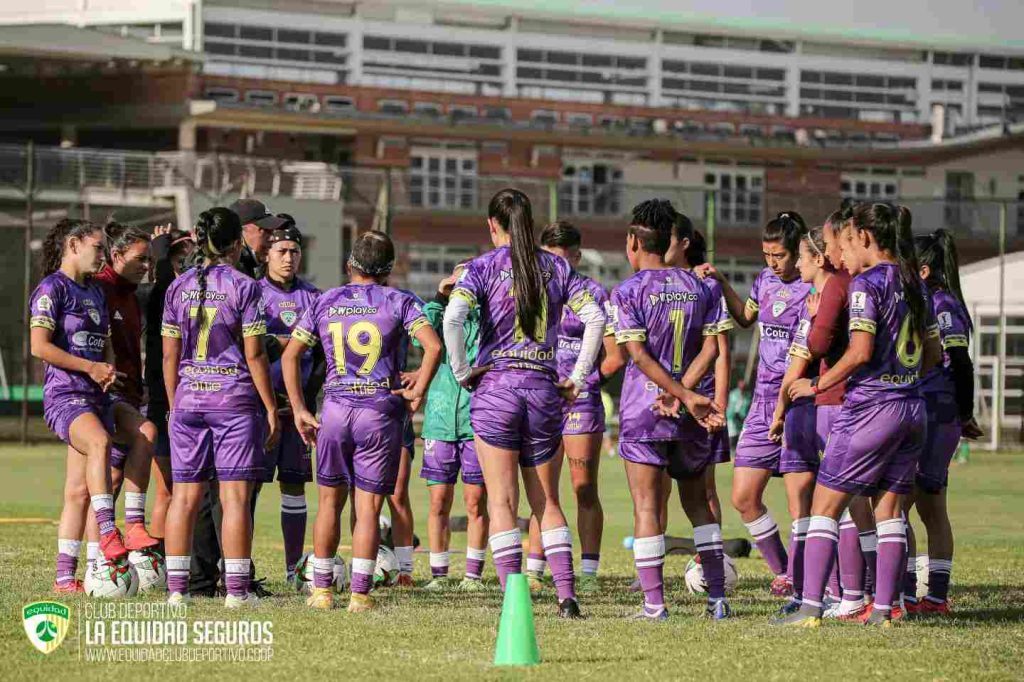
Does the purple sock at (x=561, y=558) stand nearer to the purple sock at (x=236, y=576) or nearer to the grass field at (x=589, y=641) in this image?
the grass field at (x=589, y=641)

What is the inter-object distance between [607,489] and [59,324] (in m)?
11.9

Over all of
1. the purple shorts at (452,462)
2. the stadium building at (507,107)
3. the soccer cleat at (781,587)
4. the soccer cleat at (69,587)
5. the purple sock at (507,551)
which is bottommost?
the soccer cleat at (781,587)

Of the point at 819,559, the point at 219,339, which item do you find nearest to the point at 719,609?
the point at 819,559

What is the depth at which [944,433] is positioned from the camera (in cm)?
930

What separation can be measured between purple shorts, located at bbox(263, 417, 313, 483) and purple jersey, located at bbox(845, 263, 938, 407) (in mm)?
3505

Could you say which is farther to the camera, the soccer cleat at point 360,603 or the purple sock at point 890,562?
the soccer cleat at point 360,603

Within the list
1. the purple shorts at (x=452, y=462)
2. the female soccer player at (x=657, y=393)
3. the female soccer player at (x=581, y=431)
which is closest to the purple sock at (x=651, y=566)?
the female soccer player at (x=657, y=393)

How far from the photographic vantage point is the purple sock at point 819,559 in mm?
8398

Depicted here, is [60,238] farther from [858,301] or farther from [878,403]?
[878,403]

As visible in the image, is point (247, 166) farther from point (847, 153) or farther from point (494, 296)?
point (847, 153)

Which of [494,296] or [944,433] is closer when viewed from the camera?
[494,296]

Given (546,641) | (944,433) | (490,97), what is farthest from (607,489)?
(490,97)

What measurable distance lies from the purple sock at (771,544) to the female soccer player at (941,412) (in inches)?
40.9

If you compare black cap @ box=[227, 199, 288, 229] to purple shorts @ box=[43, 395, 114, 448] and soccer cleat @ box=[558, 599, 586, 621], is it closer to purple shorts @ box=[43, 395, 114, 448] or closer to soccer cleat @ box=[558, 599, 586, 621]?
purple shorts @ box=[43, 395, 114, 448]
